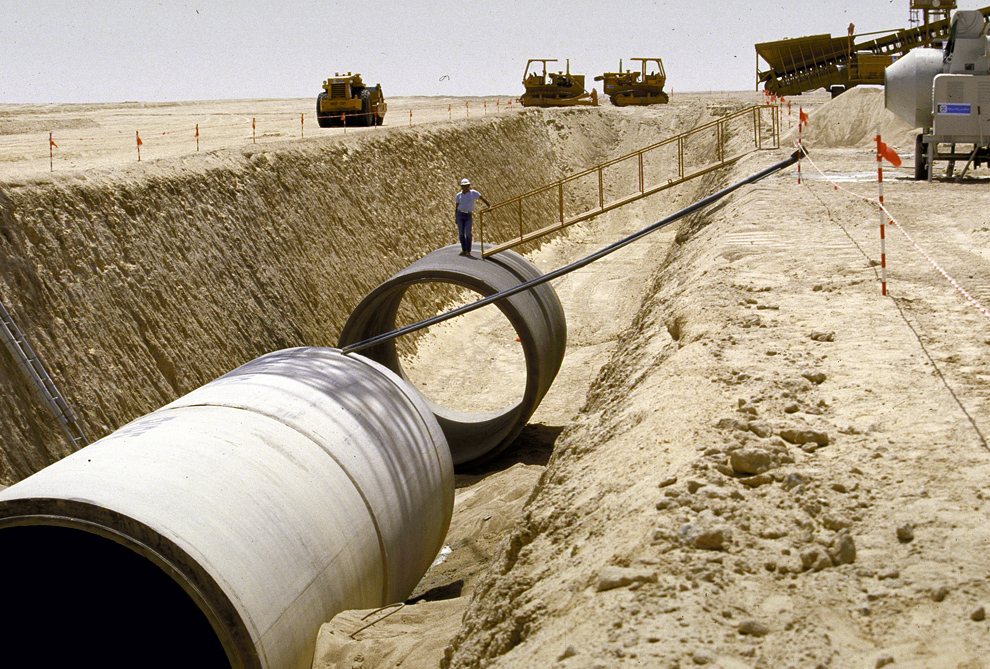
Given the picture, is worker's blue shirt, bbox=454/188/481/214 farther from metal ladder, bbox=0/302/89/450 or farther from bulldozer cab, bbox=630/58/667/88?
bulldozer cab, bbox=630/58/667/88

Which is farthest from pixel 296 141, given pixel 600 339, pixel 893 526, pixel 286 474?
pixel 893 526

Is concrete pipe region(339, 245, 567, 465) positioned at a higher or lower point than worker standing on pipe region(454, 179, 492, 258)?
lower

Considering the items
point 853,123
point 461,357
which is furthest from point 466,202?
point 853,123

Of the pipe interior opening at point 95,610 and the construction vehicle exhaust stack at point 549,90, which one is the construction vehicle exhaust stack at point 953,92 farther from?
the construction vehicle exhaust stack at point 549,90

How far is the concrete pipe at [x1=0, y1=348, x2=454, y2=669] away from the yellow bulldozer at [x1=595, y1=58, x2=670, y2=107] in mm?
40485

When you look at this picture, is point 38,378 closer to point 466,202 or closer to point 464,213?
point 464,213

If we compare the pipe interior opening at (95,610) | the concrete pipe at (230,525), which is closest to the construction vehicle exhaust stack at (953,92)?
the concrete pipe at (230,525)

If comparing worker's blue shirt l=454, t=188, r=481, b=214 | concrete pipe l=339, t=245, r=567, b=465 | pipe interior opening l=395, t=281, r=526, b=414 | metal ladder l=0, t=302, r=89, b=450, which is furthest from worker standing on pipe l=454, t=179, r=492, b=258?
metal ladder l=0, t=302, r=89, b=450

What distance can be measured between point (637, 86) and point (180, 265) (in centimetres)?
3690

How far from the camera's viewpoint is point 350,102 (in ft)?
99.3

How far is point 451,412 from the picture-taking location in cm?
1456

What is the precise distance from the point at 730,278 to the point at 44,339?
810cm

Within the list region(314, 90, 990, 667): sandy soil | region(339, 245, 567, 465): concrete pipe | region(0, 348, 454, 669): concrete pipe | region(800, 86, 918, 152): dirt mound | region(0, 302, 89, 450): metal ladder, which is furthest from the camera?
region(800, 86, 918, 152): dirt mound

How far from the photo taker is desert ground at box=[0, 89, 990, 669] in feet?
13.4
